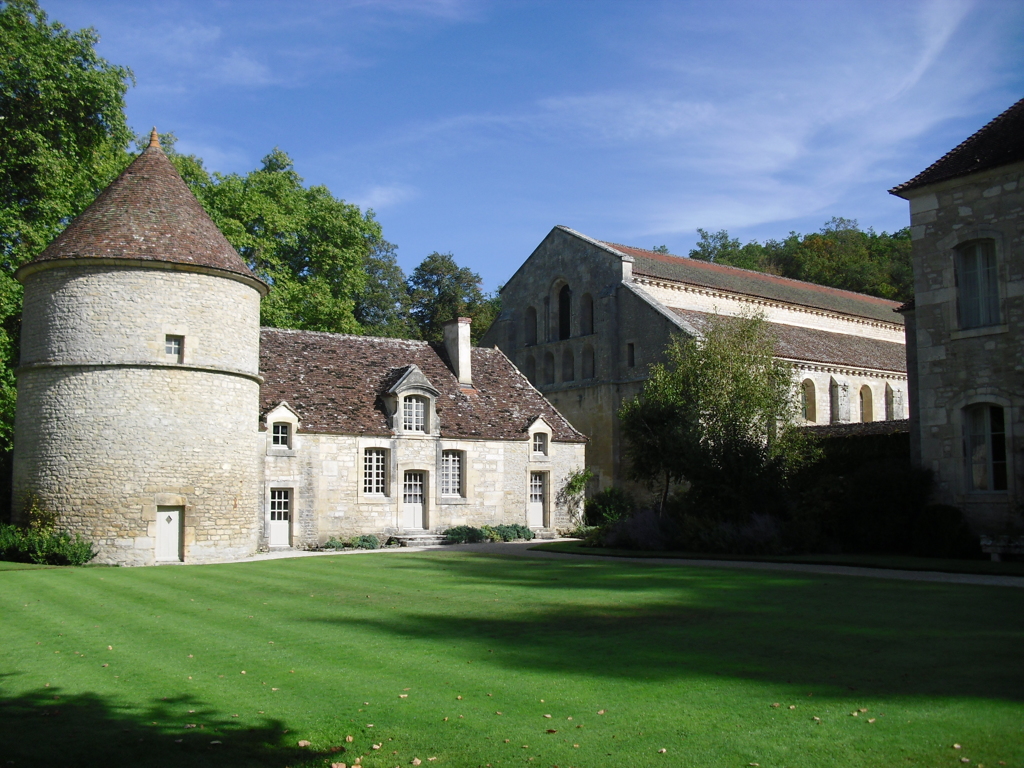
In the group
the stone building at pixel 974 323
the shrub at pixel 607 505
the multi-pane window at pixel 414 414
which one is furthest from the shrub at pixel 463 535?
the stone building at pixel 974 323

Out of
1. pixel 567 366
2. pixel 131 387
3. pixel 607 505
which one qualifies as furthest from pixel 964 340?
pixel 567 366

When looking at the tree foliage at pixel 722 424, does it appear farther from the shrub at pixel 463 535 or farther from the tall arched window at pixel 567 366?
the tall arched window at pixel 567 366

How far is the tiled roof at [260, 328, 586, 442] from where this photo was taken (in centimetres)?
2727

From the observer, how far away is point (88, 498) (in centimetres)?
2103

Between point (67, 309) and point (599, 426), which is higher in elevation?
point (67, 309)

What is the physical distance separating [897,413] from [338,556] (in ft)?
87.2

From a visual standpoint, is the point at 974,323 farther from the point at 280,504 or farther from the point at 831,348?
the point at 280,504

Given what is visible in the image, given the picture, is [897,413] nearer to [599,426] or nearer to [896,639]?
[599,426]

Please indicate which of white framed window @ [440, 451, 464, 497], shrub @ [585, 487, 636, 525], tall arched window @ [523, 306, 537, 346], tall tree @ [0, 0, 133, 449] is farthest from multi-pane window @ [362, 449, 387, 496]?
tall arched window @ [523, 306, 537, 346]

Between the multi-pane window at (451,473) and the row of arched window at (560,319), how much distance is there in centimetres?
1094

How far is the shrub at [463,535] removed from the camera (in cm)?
2794

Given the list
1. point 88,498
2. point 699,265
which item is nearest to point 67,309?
point 88,498

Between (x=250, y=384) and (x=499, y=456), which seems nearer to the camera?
(x=250, y=384)

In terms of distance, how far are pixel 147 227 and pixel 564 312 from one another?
70.7ft
